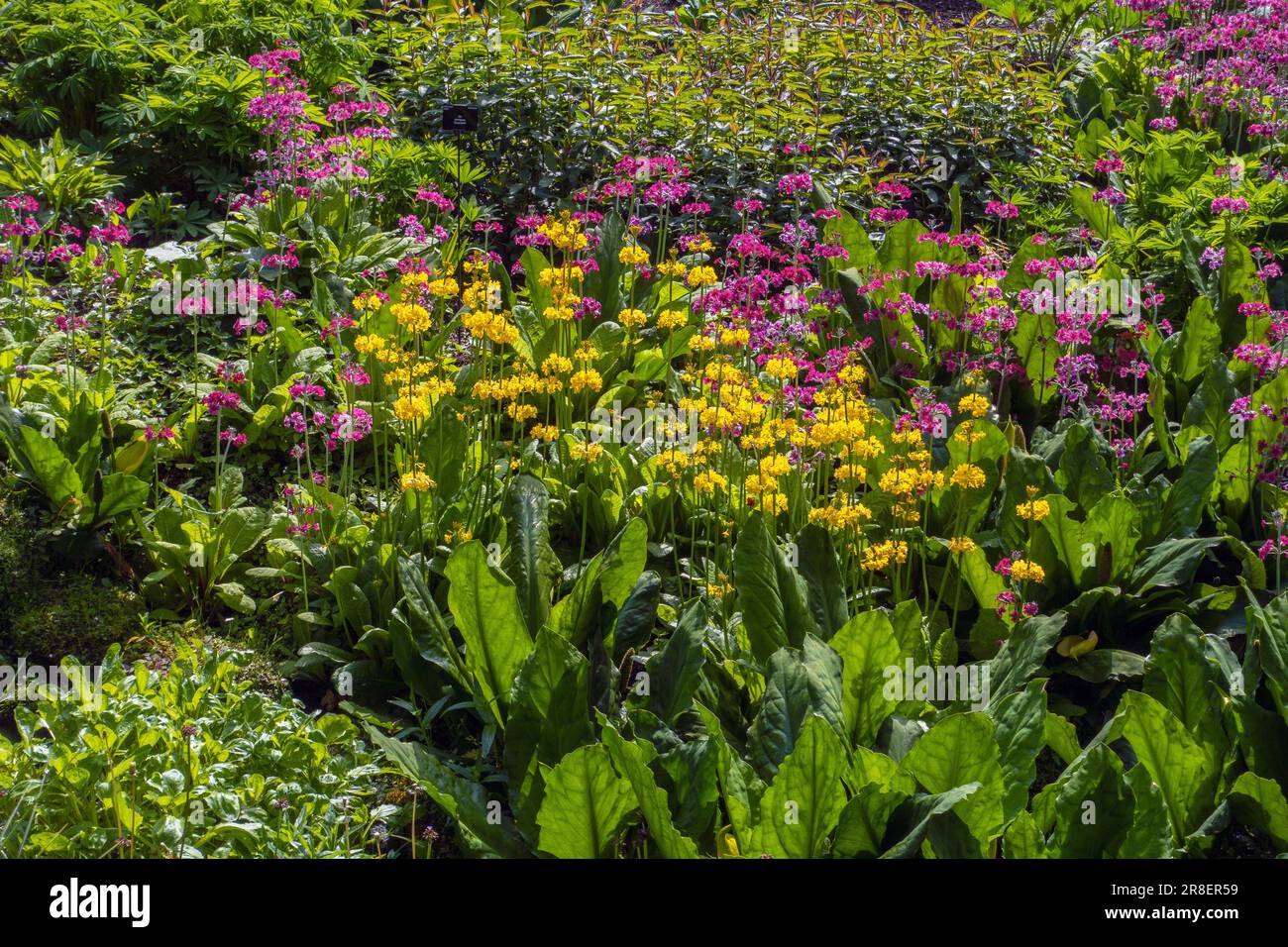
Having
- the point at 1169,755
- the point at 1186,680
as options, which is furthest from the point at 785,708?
the point at 1186,680

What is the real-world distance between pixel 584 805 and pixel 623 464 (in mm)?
1927

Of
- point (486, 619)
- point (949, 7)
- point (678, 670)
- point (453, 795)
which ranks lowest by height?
point (453, 795)

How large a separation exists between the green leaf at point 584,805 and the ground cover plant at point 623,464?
0.04 feet

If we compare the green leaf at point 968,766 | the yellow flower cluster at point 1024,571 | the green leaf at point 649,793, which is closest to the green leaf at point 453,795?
the green leaf at point 649,793

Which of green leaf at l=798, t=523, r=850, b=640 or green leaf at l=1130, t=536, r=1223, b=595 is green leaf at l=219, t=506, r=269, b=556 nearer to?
green leaf at l=798, t=523, r=850, b=640

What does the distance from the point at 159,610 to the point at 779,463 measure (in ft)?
7.34

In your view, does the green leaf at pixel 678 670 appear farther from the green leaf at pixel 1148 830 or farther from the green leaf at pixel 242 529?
the green leaf at pixel 242 529

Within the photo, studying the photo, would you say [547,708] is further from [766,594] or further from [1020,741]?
[1020,741]

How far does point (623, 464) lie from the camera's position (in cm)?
471

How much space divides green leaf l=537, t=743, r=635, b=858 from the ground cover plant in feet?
0.04

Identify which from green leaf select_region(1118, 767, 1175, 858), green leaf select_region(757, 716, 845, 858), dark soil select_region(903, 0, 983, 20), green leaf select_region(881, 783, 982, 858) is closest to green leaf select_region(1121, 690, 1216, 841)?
green leaf select_region(1118, 767, 1175, 858)

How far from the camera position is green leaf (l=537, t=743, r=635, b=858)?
2.93m

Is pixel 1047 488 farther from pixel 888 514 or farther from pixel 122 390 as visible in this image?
pixel 122 390

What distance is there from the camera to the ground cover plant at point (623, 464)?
3281 millimetres
